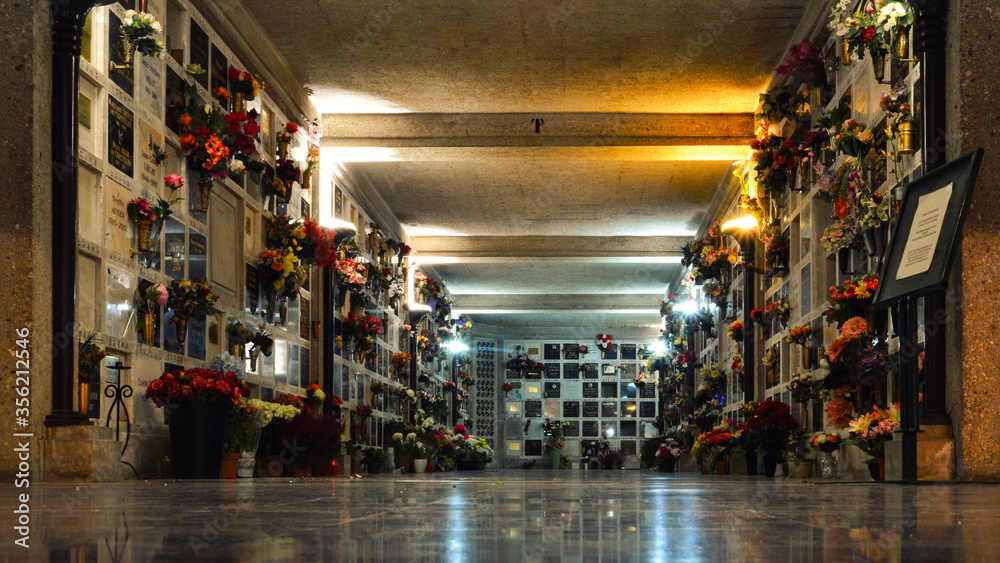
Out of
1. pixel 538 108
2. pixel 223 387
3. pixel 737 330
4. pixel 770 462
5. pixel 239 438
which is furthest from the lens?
pixel 737 330

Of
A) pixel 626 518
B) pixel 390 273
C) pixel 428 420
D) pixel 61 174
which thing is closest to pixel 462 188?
pixel 390 273

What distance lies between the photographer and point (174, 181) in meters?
7.02

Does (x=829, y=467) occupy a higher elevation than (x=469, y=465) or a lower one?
higher

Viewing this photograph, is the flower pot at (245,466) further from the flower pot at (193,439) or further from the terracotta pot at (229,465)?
the flower pot at (193,439)

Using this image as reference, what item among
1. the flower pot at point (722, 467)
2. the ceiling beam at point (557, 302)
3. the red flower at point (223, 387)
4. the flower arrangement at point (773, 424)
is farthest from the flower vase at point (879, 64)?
the ceiling beam at point (557, 302)

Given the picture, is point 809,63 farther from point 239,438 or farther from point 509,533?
point 509,533

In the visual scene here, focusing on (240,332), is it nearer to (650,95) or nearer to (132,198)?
(132,198)

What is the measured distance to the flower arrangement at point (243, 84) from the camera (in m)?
8.34

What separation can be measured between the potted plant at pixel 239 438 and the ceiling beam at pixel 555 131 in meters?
4.33

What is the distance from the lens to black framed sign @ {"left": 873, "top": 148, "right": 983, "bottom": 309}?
4.53 meters

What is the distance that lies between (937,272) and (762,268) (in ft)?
20.7

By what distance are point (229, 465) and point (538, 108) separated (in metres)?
5.24

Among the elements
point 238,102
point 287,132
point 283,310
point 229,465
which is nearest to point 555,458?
point 283,310

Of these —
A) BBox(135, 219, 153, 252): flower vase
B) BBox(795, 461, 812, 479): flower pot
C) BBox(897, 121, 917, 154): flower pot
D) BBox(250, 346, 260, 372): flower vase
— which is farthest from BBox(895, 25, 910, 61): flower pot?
BBox(250, 346, 260, 372): flower vase
